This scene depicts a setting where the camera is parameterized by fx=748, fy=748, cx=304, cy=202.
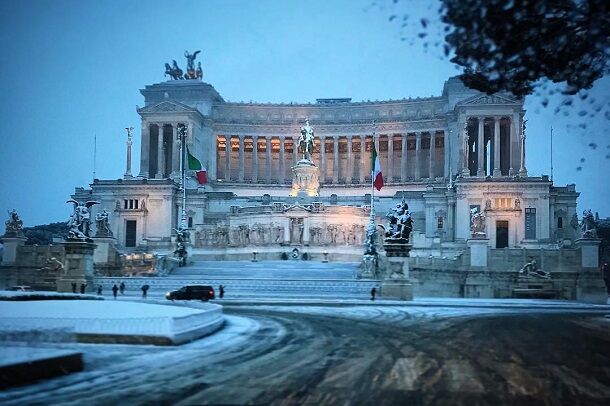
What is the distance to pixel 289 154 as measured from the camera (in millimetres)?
123562

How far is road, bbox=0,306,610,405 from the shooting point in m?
13.3

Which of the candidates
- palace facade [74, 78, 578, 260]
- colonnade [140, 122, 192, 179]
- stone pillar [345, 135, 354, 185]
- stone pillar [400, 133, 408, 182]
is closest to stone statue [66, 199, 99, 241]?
palace facade [74, 78, 578, 260]

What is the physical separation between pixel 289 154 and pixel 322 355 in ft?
344

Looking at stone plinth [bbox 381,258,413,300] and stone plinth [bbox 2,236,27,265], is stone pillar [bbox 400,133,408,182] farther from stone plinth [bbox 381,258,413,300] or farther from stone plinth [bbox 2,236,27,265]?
stone plinth [bbox 381,258,413,300]

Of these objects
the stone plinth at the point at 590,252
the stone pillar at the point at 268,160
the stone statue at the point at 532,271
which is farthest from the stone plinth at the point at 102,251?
the stone pillar at the point at 268,160

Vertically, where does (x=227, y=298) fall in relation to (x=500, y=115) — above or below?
below

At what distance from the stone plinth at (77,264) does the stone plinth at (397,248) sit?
21.4m

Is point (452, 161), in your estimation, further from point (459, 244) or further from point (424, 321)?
point (424, 321)

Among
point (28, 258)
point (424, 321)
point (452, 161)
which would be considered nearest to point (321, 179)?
point (452, 161)

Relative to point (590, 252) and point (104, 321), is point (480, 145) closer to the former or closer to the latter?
point (590, 252)

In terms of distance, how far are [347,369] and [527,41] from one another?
10.9 metres

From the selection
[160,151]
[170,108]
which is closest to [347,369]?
[160,151]

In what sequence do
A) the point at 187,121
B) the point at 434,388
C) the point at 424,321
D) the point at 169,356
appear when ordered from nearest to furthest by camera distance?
the point at 434,388
the point at 169,356
the point at 424,321
the point at 187,121

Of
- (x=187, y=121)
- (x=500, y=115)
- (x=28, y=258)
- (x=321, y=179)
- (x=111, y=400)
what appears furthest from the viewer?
(x=321, y=179)
